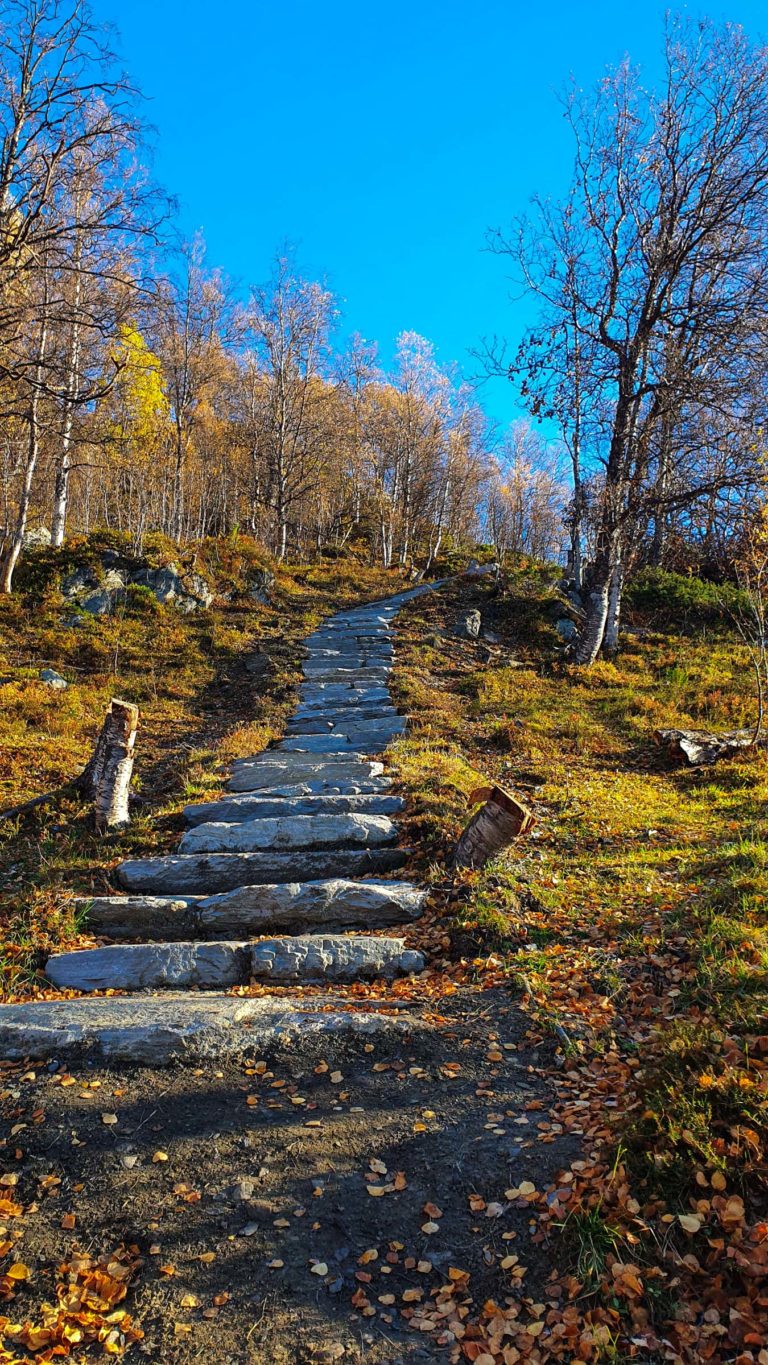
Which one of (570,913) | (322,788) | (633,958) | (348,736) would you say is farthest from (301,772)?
(633,958)

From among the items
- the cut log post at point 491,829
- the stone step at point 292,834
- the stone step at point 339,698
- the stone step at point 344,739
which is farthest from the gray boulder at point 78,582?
the cut log post at point 491,829

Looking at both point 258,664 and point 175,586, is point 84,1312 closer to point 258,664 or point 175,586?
point 258,664

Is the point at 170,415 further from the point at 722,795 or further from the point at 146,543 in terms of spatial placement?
the point at 722,795

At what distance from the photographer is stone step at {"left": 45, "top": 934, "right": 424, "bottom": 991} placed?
17.1ft

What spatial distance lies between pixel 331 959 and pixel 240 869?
1.61 metres

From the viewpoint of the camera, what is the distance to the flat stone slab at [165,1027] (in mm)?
4199

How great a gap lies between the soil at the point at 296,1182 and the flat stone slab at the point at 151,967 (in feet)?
3.58

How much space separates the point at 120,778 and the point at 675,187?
15.0m

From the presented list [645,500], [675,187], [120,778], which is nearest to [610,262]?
[675,187]

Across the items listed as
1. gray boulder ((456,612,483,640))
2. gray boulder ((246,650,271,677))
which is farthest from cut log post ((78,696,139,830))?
gray boulder ((456,612,483,640))

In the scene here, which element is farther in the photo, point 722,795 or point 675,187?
point 675,187

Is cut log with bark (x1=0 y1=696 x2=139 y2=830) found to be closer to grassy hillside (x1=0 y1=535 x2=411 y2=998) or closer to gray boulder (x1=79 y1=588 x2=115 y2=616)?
grassy hillside (x1=0 y1=535 x2=411 y2=998)

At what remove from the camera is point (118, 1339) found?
2654mm

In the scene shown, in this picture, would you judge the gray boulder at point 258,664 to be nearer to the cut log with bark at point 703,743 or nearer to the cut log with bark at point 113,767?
the cut log with bark at point 113,767
